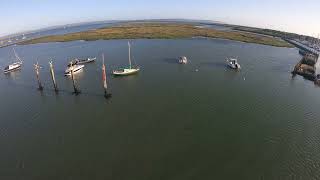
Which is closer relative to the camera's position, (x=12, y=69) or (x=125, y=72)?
(x=125, y=72)

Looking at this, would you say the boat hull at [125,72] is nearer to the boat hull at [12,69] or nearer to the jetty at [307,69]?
the boat hull at [12,69]

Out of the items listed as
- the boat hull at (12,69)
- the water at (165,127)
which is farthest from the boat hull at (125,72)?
the boat hull at (12,69)

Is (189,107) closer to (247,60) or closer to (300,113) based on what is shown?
(300,113)

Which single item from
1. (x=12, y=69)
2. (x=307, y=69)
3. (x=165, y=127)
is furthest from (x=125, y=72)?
(x=307, y=69)

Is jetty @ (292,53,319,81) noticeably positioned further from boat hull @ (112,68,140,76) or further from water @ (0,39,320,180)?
boat hull @ (112,68,140,76)

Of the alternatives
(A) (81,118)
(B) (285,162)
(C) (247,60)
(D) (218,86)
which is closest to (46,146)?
(A) (81,118)

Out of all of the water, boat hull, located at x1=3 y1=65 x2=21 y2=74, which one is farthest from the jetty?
boat hull, located at x1=3 y1=65 x2=21 y2=74

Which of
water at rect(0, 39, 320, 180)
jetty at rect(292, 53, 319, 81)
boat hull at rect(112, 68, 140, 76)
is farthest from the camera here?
boat hull at rect(112, 68, 140, 76)

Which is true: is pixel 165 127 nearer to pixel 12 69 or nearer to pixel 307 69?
pixel 307 69
